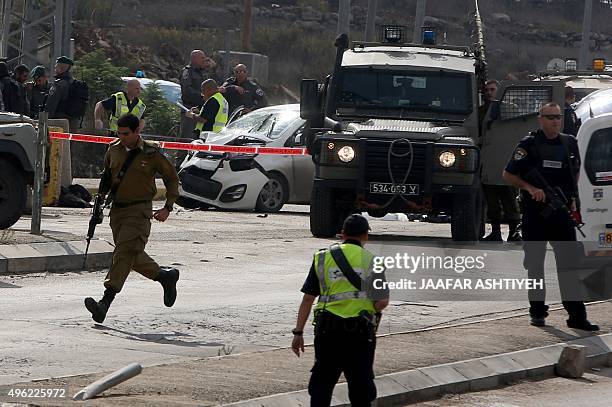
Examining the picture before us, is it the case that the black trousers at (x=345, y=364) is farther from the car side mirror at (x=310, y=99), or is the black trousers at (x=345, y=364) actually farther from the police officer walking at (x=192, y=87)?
the police officer walking at (x=192, y=87)

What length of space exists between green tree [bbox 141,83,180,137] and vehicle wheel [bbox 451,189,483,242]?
1485 cm

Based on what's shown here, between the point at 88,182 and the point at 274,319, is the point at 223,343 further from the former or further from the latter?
the point at 88,182

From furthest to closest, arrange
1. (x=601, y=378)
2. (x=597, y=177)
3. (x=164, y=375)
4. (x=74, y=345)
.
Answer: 1. (x=597, y=177)
2. (x=601, y=378)
3. (x=74, y=345)
4. (x=164, y=375)

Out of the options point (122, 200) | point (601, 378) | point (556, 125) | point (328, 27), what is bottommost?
point (601, 378)

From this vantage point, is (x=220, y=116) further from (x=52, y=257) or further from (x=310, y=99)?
(x=52, y=257)

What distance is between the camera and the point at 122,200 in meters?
11.7

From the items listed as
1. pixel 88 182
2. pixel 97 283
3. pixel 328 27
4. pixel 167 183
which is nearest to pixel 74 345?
pixel 167 183

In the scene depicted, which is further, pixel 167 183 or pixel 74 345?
pixel 167 183

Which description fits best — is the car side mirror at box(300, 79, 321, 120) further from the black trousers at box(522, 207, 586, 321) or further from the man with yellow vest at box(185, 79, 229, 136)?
the black trousers at box(522, 207, 586, 321)

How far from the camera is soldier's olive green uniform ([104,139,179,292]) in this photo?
11625mm

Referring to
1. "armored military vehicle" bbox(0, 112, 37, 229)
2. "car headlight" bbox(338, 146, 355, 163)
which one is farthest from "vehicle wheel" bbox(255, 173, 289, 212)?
"armored military vehicle" bbox(0, 112, 37, 229)

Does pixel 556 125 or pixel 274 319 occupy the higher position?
pixel 556 125

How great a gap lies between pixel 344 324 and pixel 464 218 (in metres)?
10.3

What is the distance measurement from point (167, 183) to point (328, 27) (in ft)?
206
